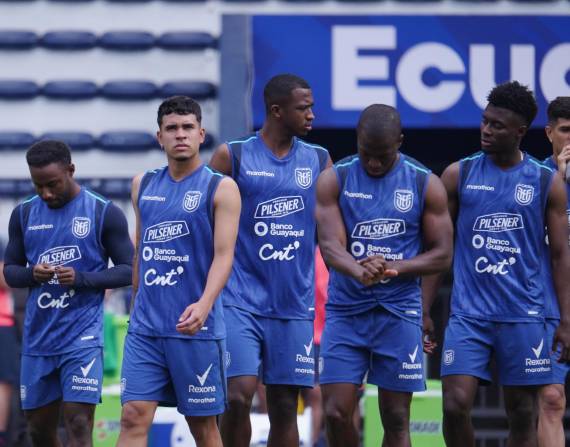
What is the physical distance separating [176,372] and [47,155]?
6.51 feet

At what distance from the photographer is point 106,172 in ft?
45.3

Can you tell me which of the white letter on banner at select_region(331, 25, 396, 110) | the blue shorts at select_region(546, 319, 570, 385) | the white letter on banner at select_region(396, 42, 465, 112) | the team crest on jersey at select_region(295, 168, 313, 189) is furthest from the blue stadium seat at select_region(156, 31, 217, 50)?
the blue shorts at select_region(546, 319, 570, 385)

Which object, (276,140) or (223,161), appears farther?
(276,140)

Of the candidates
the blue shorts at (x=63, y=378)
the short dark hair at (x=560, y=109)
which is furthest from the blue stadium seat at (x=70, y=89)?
the short dark hair at (x=560, y=109)

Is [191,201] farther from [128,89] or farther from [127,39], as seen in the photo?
[127,39]

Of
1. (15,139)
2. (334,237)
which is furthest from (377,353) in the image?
(15,139)

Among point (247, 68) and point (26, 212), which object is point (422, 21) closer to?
point (247, 68)

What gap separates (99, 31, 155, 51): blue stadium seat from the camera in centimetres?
1380

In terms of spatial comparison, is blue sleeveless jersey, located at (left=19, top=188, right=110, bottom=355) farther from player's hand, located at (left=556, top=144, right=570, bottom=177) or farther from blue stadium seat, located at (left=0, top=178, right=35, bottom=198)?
blue stadium seat, located at (left=0, top=178, right=35, bottom=198)

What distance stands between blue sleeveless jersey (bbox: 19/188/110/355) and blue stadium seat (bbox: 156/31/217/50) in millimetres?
3919

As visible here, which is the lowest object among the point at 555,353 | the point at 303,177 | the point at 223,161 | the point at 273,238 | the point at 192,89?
the point at 555,353

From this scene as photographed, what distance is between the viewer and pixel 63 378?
9.95m

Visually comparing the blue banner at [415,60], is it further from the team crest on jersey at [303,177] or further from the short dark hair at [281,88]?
the team crest on jersey at [303,177]

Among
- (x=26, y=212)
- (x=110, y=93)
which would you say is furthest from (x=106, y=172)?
(x=26, y=212)
